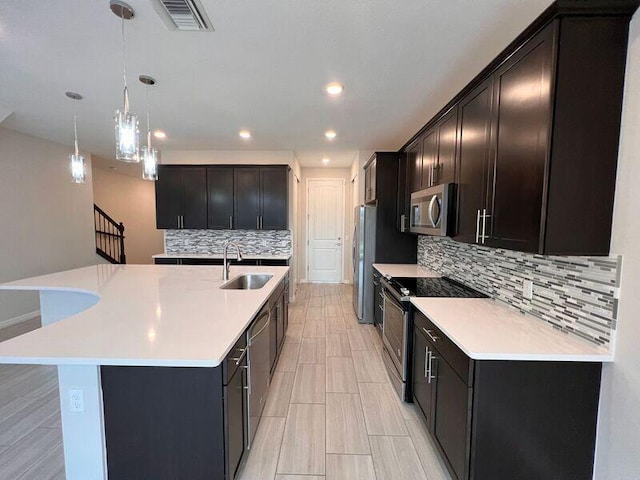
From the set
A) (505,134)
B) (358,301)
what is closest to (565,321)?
(505,134)

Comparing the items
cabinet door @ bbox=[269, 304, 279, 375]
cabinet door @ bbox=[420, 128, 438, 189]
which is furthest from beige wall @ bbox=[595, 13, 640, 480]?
cabinet door @ bbox=[269, 304, 279, 375]

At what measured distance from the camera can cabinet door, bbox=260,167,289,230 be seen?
15.5 ft

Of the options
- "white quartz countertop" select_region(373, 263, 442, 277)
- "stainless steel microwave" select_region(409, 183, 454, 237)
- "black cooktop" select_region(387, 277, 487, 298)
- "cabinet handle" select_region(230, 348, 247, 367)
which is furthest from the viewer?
"white quartz countertop" select_region(373, 263, 442, 277)

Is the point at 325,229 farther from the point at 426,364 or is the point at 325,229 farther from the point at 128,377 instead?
the point at 128,377

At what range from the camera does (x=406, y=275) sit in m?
3.04

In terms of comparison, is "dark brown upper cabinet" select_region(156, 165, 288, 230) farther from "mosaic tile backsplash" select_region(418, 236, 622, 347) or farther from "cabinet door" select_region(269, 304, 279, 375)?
"mosaic tile backsplash" select_region(418, 236, 622, 347)

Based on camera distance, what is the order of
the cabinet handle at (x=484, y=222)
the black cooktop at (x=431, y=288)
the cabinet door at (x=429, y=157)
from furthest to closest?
the cabinet door at (x=429, y=157) < the black cooktop at (x=431, y=288) < the cabinet handle at (x=484, y=222)

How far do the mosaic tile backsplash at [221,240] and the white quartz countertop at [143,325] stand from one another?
2460mm

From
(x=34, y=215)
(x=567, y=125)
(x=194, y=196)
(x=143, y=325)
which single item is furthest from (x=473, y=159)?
(x=34, y=215)

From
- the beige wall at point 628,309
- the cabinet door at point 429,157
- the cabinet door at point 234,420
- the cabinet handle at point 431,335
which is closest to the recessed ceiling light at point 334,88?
the cabinet door at point 429,157

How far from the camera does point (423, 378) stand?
1966mm

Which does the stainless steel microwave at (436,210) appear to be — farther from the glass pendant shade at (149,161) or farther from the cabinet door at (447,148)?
the glass pendant shade at (149,161)

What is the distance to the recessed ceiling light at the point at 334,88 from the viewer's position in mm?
2443

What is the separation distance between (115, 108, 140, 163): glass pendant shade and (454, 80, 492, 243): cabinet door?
221cm
